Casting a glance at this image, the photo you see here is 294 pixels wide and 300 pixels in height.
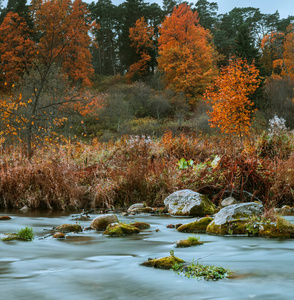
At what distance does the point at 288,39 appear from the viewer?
1945 inches

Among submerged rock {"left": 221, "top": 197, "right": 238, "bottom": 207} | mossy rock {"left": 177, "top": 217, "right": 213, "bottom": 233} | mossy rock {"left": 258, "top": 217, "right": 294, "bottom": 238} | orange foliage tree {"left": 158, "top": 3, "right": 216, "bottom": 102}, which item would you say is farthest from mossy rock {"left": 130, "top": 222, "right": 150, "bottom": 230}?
orange foliage tree {"left": 158, "top": 3, "right": 216, "bottom": 102}

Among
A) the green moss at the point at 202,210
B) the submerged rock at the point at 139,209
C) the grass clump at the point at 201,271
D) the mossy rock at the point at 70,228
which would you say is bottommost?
the submerged rock at the point at 139,209

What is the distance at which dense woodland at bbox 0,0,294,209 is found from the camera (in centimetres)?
968

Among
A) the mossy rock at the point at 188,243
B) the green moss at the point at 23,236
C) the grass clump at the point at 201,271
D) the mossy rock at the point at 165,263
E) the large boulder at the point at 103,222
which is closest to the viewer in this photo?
the grass clump at the point at 201,271

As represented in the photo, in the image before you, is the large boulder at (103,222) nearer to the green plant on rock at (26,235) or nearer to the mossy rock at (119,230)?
the mossy rock at (119,230)

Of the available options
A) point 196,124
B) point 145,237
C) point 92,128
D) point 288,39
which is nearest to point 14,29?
point 92,128

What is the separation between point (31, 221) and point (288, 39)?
4892 cm

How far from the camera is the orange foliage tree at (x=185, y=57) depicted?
39000 millimetres

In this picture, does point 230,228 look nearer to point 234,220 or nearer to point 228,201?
point 234,220

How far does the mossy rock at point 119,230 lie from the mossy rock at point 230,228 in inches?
47.4

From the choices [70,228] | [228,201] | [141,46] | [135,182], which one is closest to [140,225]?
[70,228]

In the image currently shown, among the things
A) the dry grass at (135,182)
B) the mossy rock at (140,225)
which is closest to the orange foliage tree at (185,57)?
the dry grass at (135,182)

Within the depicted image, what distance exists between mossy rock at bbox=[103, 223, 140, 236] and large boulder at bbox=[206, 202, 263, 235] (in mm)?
1155

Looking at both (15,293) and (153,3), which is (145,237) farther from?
(153,3)
